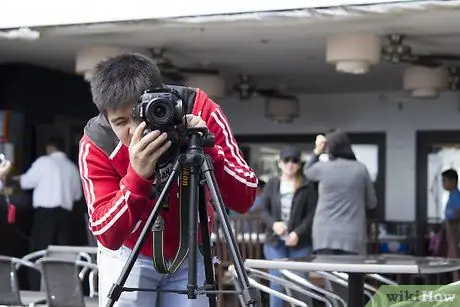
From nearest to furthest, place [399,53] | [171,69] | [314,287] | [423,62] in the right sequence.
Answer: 1. [314,287]
2. [399,53]
3. [423,62]
4. [171,69]

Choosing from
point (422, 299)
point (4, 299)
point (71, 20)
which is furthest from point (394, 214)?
point (422, 299)

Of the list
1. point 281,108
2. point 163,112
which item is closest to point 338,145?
point 163,112

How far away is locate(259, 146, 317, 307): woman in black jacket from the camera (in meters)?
6.77

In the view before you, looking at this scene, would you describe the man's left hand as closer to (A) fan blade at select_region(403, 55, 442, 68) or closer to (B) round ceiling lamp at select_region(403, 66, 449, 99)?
(A) fan blade at select_region(403, 55, 442, 68)

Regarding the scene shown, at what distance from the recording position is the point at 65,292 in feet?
16.0

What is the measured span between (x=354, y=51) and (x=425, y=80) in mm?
1609

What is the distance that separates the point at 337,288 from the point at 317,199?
1.52 m

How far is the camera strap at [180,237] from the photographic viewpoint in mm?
2469

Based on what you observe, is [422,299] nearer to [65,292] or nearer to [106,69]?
[106,69]

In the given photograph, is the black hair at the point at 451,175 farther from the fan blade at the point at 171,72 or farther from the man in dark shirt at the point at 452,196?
the fan blade at the point at 171,72

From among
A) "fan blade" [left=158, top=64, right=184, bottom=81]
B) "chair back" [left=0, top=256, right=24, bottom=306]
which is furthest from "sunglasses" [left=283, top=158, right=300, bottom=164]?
"chair back" [left=0, top=256, right=24, bottom=306]

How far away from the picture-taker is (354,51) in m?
7.51

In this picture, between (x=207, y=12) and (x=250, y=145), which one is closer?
(x=207, y=12)

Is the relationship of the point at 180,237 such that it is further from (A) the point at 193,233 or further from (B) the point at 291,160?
(B) the point at 291,160
